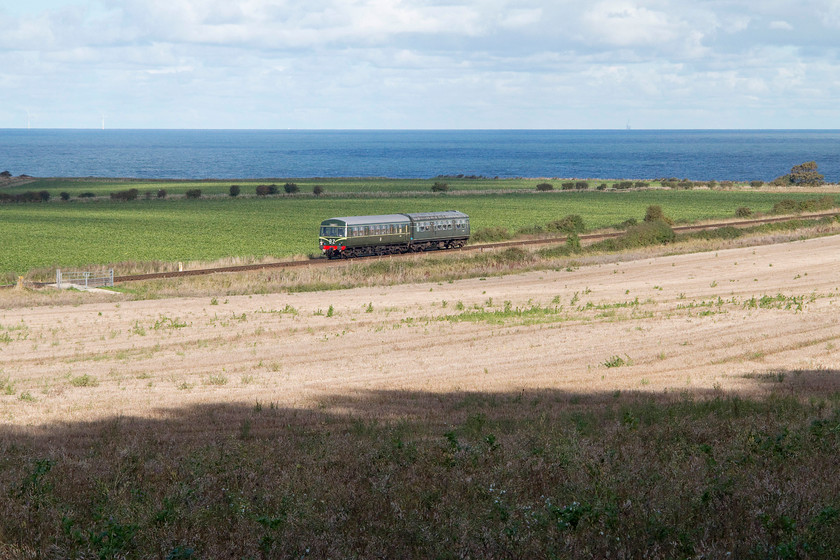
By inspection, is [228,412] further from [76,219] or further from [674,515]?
[76,219]

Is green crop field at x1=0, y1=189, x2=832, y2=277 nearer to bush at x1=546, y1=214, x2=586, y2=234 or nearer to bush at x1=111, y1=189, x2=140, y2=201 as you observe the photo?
bush at x1=111, y1=189, x2=140, y2=201

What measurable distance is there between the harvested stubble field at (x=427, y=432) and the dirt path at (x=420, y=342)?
0.14 m

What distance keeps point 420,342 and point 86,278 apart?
850 inches

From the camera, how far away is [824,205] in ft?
274

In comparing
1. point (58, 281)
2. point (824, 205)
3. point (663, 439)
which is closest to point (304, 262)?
point (58, 281)

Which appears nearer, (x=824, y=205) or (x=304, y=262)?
(x=304, y=262)

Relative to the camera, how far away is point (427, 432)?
12.1m

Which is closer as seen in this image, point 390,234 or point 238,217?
point 390,234

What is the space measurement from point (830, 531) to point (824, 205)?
8647cm

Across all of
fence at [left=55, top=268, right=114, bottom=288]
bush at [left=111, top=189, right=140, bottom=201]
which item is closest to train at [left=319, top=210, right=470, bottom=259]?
fence at [left=55, top=268, right=114, bottom=288]

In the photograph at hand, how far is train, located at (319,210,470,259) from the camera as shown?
165 feet

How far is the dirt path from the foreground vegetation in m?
3.43

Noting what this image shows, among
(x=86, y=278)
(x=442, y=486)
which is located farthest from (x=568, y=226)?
(x=442, y=486)

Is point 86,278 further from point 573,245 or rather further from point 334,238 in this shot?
point 573,245
